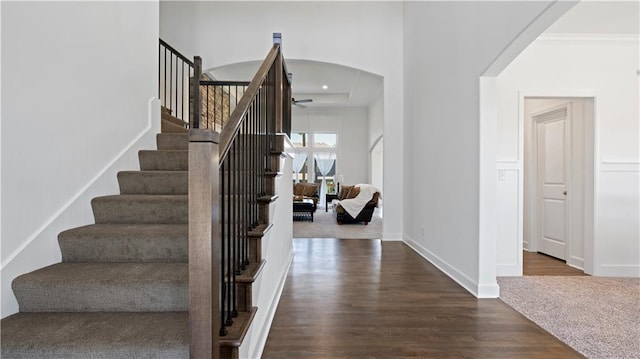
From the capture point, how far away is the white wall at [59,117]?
1.71 metres

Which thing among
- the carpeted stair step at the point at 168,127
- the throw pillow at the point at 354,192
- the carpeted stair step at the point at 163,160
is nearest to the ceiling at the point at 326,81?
the carpeted stair step at the point at 168,127

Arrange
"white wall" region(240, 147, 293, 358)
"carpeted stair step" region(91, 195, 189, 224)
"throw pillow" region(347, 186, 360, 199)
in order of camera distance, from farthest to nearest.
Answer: "throw pillow" region(347, 186, 360, 199) → "carpeted stair step" region(91, 195, 189, 224) → "white wall" region(240, 147, 293, 358)

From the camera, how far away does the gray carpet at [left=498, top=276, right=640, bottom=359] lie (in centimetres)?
208

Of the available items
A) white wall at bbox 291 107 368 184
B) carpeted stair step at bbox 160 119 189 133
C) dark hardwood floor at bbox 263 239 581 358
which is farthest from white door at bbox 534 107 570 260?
white wall at bbox 291 107 368 184

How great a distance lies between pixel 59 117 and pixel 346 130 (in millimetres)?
9709

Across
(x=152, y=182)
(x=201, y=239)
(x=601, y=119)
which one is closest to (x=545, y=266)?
(x=601, y=119)

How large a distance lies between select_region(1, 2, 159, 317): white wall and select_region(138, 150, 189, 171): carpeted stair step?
11cm

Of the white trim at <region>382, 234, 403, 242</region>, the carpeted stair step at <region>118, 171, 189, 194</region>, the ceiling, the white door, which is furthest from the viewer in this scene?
the ceiling

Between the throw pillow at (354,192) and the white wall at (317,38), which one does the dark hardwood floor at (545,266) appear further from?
the throw pillow at (354,192)

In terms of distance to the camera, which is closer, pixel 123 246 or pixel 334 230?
pixel 123 246

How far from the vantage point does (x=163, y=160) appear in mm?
2953

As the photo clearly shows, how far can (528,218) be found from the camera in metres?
4.78

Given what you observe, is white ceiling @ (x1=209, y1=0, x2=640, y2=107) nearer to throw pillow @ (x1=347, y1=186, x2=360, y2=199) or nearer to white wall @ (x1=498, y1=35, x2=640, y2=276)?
white wall @ (x1=498, y1=35, x2=640, y2=276)

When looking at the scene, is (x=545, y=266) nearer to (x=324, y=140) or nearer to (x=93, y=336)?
(x=93, y=336)
